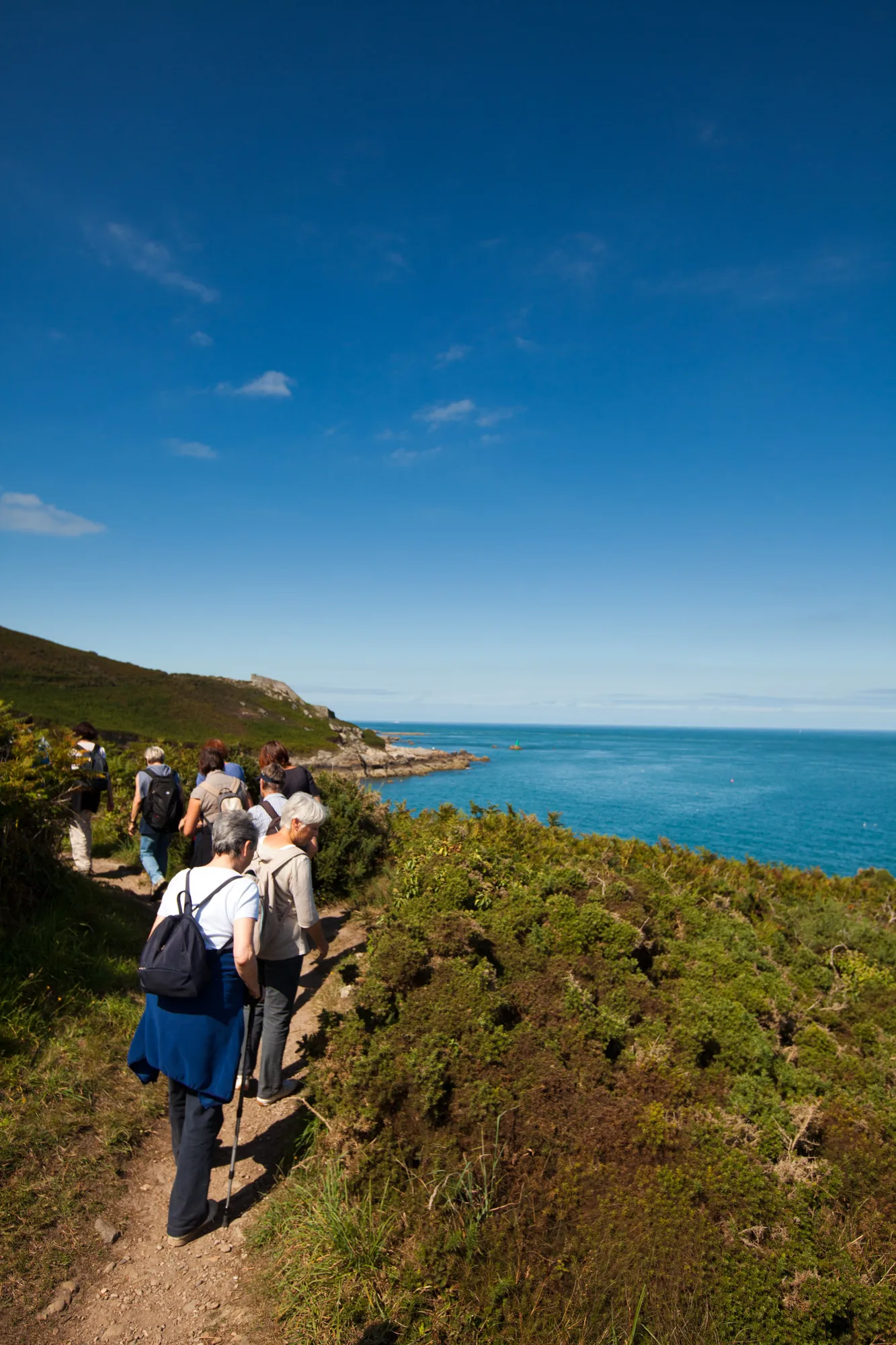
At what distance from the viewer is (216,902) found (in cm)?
347

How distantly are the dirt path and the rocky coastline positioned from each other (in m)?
53.5

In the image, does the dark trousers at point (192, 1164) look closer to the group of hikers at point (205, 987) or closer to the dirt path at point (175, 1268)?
the group of hikers at point (205, 987)

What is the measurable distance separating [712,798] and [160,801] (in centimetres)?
6057

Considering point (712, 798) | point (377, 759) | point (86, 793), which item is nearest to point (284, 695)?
point (377, 759)

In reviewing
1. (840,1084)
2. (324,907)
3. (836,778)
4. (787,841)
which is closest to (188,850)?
(324,907)

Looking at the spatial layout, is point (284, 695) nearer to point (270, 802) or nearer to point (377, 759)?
point (377, 759)

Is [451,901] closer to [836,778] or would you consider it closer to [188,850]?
[188,850]

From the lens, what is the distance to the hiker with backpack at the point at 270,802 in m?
5.88

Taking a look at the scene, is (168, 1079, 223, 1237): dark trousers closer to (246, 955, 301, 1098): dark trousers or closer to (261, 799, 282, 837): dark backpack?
(246, 955, 301, 1098): dark trousers

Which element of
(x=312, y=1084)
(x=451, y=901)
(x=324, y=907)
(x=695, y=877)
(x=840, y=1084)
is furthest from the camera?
(x=324, y=907)

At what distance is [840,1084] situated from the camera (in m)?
4.31

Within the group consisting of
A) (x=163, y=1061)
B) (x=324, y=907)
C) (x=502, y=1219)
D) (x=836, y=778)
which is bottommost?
(x=836, y=778)

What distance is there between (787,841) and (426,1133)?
4045 cm

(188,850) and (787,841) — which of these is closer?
(188,850)
